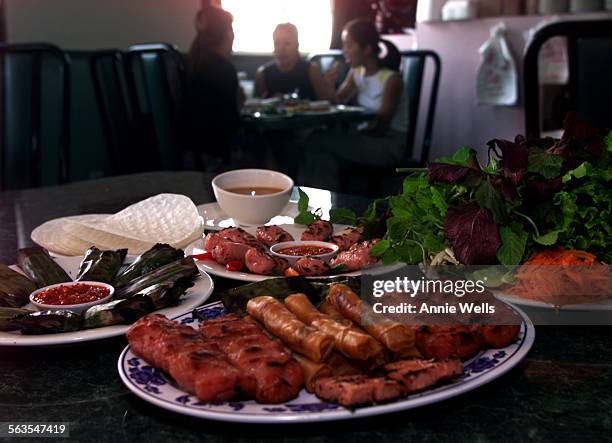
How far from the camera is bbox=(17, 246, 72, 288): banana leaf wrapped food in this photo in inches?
45.3

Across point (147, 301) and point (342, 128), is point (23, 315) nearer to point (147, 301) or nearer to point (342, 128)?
point (147, 301)

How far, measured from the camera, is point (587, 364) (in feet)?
3.01

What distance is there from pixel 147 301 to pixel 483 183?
1.63 ft

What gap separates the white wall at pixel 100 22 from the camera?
18.5 ft

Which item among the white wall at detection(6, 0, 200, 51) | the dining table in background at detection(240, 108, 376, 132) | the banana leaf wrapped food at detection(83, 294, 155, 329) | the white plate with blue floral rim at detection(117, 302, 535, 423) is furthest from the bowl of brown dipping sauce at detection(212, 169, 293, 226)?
the white wall at detection(6, 0, 200, 51)

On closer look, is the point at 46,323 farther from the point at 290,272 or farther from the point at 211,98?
the point at 211,98

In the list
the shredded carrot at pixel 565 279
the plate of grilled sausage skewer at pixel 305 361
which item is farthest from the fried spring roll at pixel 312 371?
the shredded carrot at pixel 565 279

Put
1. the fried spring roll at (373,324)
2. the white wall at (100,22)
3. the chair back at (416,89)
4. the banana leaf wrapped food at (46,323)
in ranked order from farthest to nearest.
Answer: the white wall at (100,22) → the chair back at (416,89) → the banana leaf wrapped food at (46,323) → the fried spring roll at (373,324)

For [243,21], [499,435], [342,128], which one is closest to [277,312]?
[499,435]

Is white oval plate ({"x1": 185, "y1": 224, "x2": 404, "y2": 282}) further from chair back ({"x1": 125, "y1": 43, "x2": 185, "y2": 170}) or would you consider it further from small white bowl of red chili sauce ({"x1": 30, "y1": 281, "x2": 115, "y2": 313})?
chair back ({"x1": 125, "y1": 43, "x2": 185, "y2": 170})

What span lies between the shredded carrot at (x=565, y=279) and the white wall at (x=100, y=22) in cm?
541

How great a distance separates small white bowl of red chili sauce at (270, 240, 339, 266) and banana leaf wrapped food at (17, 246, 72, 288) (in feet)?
1.18

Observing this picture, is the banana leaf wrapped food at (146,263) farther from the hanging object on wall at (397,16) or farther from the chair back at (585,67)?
the hanging object on wall at (397,16)

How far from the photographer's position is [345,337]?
79 centimetres
